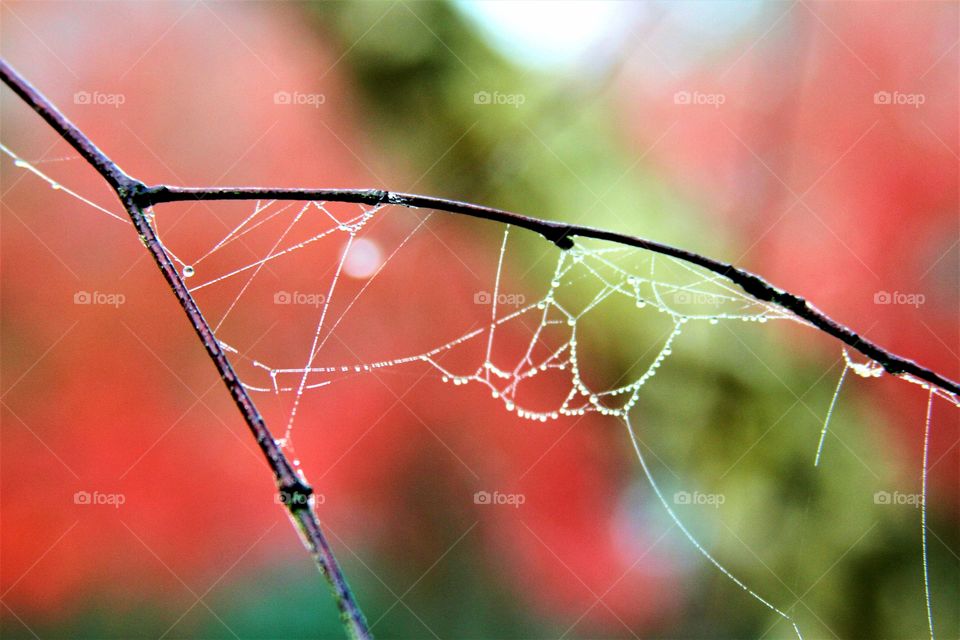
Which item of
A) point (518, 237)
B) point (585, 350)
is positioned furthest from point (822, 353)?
point (518, 237)

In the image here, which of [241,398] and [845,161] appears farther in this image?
[845,161]

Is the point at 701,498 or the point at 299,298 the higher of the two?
the point at 299,298

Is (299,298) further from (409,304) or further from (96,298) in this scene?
(96,298)

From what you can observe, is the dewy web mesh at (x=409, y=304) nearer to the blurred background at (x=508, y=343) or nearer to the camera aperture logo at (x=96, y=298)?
the blurred background at (x=508, y=343)

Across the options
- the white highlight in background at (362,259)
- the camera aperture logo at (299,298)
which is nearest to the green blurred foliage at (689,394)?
the white highlight in background at (362,259)

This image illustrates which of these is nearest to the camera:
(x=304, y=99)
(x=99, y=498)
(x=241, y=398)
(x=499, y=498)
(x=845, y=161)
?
(x=241, y=398)

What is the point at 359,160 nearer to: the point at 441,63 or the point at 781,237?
the point at 441,63

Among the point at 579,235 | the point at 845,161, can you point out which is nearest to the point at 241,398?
the point at 579,235

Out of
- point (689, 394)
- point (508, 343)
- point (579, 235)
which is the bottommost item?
point (579, 235)
